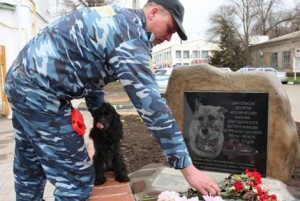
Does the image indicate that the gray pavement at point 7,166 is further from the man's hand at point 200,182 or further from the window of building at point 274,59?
the window of building at point 274,59

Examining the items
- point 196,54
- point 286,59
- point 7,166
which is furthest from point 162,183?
point 196,54

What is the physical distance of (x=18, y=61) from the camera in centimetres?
218

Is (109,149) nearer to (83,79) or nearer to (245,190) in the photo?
(245,190)

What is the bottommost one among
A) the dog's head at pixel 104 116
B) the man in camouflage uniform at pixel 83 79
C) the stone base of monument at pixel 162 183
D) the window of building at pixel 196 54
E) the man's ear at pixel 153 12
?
the stone base of monument at pixel 162 183

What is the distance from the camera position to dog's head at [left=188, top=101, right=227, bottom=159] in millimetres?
3855

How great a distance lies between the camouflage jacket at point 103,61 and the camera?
187cm

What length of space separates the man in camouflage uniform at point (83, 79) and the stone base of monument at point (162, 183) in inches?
50.2

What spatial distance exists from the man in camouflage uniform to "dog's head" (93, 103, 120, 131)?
3.71ft

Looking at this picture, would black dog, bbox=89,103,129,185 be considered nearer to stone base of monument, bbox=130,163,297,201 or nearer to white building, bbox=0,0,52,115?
stone base of monument, bbox=130,163,297,201

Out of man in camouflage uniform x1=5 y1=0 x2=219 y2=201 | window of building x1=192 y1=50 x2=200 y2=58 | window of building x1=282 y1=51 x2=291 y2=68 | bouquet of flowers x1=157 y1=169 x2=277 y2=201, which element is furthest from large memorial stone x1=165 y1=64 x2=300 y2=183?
window of building x1=192 y1=50 x2=200 y2=58

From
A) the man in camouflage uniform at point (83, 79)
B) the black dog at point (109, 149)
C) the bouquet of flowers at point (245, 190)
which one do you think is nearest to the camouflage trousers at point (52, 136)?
the man in camouflage uniform at point (83, 79)

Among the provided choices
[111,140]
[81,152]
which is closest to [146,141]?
[111,140]

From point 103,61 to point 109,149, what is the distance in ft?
6.17

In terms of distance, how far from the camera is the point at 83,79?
2074 mm
